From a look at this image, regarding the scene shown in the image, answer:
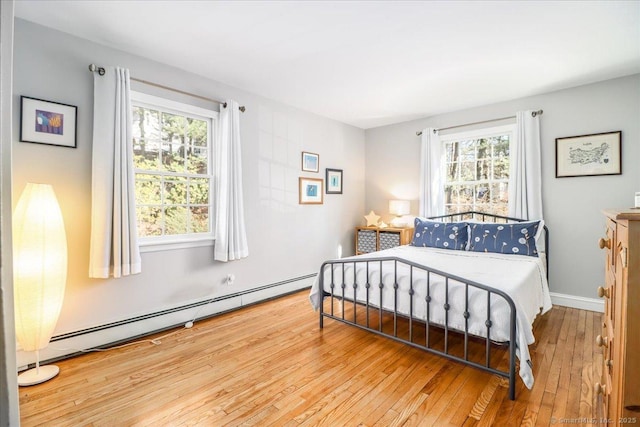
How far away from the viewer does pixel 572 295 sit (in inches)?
138

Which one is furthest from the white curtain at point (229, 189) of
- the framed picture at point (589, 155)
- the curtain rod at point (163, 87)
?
the framed picture at point (589, 155)

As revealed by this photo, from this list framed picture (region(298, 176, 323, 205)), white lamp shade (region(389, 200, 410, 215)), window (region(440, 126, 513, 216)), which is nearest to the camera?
window (region(440, 126, 513, 216))

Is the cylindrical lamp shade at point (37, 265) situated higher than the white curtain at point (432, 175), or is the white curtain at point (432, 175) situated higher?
the white curtain at point (432, 175)

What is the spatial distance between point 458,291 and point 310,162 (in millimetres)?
2795

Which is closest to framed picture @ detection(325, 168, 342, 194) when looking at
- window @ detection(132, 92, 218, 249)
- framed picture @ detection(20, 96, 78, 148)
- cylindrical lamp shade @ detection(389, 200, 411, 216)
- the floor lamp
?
cylindrical lamp shade @ detection(389, 200, 411, 216)

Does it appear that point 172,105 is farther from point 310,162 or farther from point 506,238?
point 506,238

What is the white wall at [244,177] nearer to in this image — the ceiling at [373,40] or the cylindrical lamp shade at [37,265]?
the ceiling at [373,40]

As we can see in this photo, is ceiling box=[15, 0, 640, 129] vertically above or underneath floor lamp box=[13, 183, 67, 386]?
above

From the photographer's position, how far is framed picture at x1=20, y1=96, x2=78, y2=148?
7.26ft

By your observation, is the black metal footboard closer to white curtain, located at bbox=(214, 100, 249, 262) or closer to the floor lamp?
white curtain, located at bbox=(214, 100, 249, 262)

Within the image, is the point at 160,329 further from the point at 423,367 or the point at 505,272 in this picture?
the point at 505,272

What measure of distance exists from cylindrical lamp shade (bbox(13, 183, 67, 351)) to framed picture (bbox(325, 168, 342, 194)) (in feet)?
10.7

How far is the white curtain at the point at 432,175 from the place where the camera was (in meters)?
4.40

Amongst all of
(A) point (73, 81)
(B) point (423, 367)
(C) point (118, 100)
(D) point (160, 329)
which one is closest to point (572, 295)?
(B) point (423, 367)
